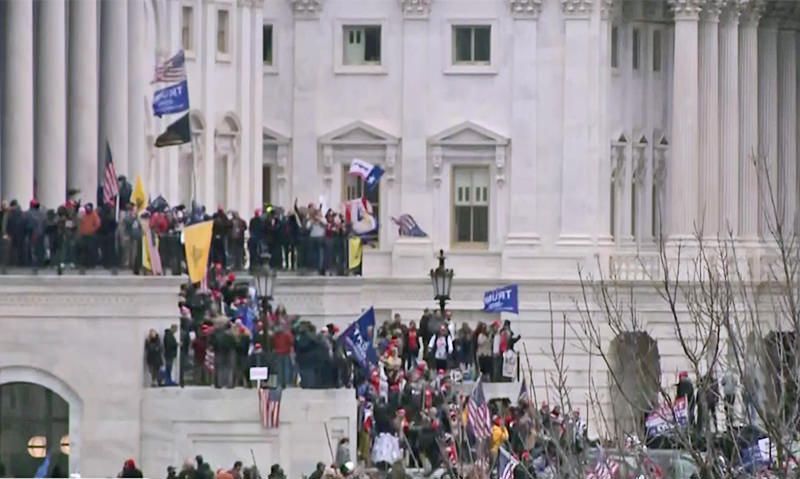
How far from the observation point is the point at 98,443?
91688mm

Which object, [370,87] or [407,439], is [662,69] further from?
[407,439]

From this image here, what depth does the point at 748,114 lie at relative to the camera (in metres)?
149

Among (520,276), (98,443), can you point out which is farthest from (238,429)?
(520,276)

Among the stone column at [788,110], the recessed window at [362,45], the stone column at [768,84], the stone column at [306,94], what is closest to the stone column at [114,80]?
the stone column at [306,94]

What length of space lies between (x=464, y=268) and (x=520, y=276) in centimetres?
166

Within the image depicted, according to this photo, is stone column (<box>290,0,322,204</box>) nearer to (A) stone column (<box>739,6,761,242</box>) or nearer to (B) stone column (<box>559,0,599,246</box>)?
(B) stone column (<box>559,0,599,246</box>)

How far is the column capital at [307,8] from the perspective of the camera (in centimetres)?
14088

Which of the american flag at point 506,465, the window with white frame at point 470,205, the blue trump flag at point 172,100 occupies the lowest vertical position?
the american flag at point 506,465

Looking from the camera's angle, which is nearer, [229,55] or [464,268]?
[229,55]

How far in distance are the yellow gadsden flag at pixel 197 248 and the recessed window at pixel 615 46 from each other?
Answer: 48.3 m

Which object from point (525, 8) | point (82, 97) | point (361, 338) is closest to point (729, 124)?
point (525, 8)

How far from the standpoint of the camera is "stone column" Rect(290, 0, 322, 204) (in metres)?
141

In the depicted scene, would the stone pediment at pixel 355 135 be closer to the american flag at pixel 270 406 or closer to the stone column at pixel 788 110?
the stone column at pixel 788 110

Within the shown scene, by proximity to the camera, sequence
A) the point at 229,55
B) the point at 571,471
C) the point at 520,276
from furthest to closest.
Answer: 1. the point at 520,276
2. the point at 229,55
3. the point at 571,471
